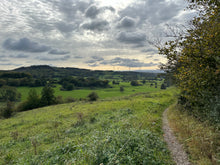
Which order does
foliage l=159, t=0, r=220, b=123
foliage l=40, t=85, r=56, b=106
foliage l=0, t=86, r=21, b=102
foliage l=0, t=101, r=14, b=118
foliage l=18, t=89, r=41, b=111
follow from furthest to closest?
1. foliage l=0, t=86, r=21, b=102
2. foliage l=40, t=85, r=56, b=106
3. foliage l=18, t=89, r=41, b=111
4. foliage l=0, t=101, r=14, b=118
5. foliage l=159, t=0, r=220, b=123

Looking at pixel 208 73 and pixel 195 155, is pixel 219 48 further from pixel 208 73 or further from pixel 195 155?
pixel 195 155

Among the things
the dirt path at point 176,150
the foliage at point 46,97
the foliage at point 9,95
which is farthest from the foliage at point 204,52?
the foliage at point 9,95

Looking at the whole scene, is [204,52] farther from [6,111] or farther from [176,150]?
[6,111]

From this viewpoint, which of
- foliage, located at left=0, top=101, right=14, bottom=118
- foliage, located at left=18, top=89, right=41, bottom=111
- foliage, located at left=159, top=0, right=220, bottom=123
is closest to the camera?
foliage, located at left=159, top=0, right=220, bottom=123

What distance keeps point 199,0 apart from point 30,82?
136870 millimetres

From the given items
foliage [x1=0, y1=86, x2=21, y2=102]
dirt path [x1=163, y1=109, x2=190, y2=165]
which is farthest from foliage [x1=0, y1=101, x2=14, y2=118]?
foliage [x1=0, y1=86, x2=21, y2=102]

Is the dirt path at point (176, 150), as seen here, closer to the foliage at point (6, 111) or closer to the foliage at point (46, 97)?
the foliage at point (6, 111)

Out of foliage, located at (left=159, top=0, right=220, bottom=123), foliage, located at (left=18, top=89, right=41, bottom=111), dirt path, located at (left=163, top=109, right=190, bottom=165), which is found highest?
foliage, located at (left=159, top=0, right=220, bottom=123)

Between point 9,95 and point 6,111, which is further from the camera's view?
point 9,95

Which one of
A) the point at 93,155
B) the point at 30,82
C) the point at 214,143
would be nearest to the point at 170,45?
the point at 214,143

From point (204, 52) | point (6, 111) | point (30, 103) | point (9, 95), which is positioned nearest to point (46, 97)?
point (30, 103)

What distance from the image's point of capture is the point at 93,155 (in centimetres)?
491

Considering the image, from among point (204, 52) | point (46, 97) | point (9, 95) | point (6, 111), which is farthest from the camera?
point (9, 95)

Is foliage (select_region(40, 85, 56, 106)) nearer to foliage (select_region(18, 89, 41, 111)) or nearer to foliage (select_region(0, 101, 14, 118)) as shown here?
foliage (select_region(18, 89, 41, 111))
